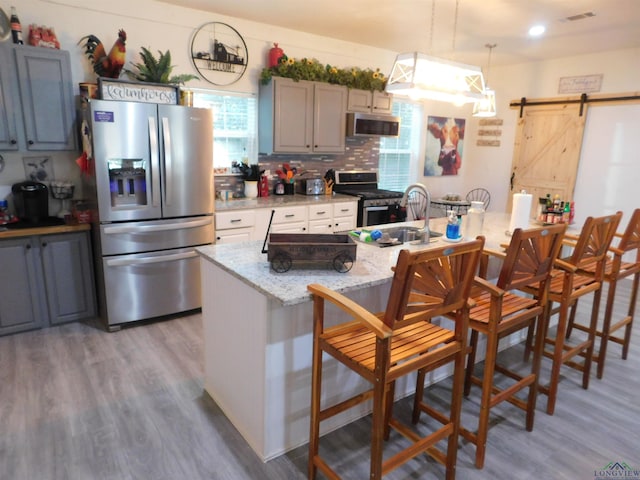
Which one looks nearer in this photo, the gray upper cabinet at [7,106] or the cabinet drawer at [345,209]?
the gray upper cabinet at [7,106]

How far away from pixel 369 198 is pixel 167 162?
7.43 feet

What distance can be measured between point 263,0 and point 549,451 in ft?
12.3

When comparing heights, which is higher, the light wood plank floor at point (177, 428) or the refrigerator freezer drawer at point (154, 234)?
the refrigerator freezer drawer at point (154, 234)

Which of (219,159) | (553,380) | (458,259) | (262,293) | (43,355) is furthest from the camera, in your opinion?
(219,159)

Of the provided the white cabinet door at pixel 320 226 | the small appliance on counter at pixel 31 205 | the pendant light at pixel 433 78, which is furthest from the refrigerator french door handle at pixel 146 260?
the pendant light at pixel 433 78

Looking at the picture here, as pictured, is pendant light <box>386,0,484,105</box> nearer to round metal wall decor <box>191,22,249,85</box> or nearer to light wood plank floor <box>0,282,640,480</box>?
light wood plank floor <box>0,282,640,480</box>

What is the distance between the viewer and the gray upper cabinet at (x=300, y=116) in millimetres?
4242

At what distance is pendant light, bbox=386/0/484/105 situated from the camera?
240cm

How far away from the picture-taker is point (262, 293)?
1759mm

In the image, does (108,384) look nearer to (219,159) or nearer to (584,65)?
(219,159)

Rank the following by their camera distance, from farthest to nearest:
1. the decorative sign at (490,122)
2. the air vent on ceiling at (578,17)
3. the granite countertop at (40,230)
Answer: the decorative sign at (490,122), the air vent on ceiling at (578,17), the granite countertop at (40,230)

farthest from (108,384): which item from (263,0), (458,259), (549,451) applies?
(263,0)

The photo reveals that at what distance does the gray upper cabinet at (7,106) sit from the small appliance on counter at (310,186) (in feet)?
8.64

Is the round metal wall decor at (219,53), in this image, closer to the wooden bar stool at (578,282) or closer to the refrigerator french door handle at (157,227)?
the refrigerator french door handle at (157,227)
